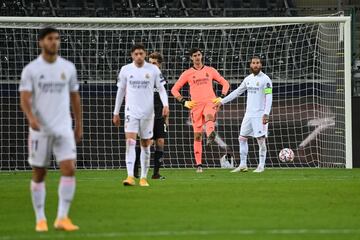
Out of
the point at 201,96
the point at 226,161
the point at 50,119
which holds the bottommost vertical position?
the point at 226,161

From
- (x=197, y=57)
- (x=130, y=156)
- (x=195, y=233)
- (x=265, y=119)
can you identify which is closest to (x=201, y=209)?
(x=195, y=233)

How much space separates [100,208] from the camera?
1280cm

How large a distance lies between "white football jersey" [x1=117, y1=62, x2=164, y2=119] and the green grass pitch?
1228 mm

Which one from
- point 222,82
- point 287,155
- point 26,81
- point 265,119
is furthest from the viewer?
point 287,155

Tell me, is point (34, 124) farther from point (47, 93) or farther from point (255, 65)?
point (255, 65)

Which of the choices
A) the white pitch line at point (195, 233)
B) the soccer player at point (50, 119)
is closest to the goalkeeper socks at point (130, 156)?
the soccer player at point (50, 119)

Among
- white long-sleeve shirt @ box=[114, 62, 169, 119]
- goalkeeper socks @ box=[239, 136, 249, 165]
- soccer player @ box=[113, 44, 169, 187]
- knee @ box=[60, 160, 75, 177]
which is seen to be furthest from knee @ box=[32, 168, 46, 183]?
goalkeeper socks @ box=[239, 136, 249, 165]

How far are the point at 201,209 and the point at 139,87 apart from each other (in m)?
4.31

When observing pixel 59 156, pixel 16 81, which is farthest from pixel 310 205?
pixel 16 81

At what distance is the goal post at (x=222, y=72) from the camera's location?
23.9 m

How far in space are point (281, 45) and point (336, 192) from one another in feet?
35.7

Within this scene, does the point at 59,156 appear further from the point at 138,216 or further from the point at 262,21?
the point at 262,21

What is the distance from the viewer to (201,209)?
41.3ft

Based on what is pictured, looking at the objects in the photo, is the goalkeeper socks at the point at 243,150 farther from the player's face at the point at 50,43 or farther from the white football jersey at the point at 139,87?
the player's face at the point at 50,43
